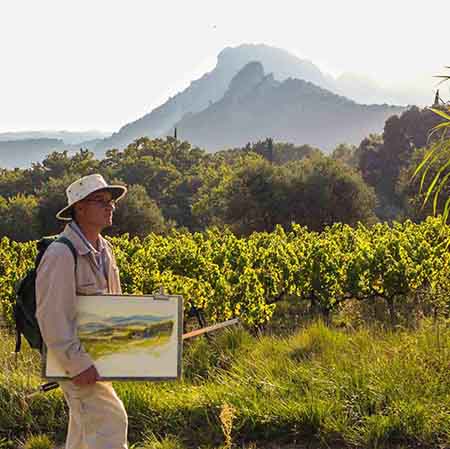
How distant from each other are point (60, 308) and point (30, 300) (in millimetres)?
298

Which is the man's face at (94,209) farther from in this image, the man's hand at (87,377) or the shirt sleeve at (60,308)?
the man's hand at (87,377)

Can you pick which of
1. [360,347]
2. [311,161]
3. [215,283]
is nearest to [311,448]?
[360,347]

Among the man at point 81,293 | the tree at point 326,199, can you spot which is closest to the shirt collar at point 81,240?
the man at point 81,293

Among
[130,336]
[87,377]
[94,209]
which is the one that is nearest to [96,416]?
[87,377]

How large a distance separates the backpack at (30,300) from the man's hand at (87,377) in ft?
1.14

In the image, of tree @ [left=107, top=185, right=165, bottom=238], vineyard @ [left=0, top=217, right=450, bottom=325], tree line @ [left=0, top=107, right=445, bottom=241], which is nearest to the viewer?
vineyard @ [left=0, top=217, right=450, bottom=325]

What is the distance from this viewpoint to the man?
8.79 feet

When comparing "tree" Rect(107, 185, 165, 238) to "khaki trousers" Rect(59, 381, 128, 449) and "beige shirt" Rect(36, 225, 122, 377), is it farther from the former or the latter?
"beige shirt" Rect(36, 225, 122, 377)

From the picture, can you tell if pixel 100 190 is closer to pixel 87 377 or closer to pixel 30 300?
pixel 30 300

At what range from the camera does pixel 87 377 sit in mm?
2715

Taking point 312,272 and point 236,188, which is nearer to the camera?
point 312,272

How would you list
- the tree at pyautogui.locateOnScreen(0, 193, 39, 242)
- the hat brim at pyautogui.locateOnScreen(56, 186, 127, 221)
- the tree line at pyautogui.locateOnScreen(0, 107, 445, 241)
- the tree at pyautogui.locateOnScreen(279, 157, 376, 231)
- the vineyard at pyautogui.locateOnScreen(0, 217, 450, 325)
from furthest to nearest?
the tree at pyautogui.locateOnScreen(0, 193, 39, 242), the tree line at pyautogui.locateOnScreen(0, 107, 445, 241), the tree at pyautogui.locateOnScreen(279, 157, 376, 231), the vineyard at pyautogui.locateOnScreen(0, 217, 450, 325), the hat brim at pyautogui.locateOnScreen(56, 186, 127, 221)

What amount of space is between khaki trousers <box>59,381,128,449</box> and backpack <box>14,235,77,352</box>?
0.96 ft

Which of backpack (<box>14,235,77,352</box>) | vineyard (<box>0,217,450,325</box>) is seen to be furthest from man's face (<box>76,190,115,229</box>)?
vineyard (<box>0,217,450,325</box>)
